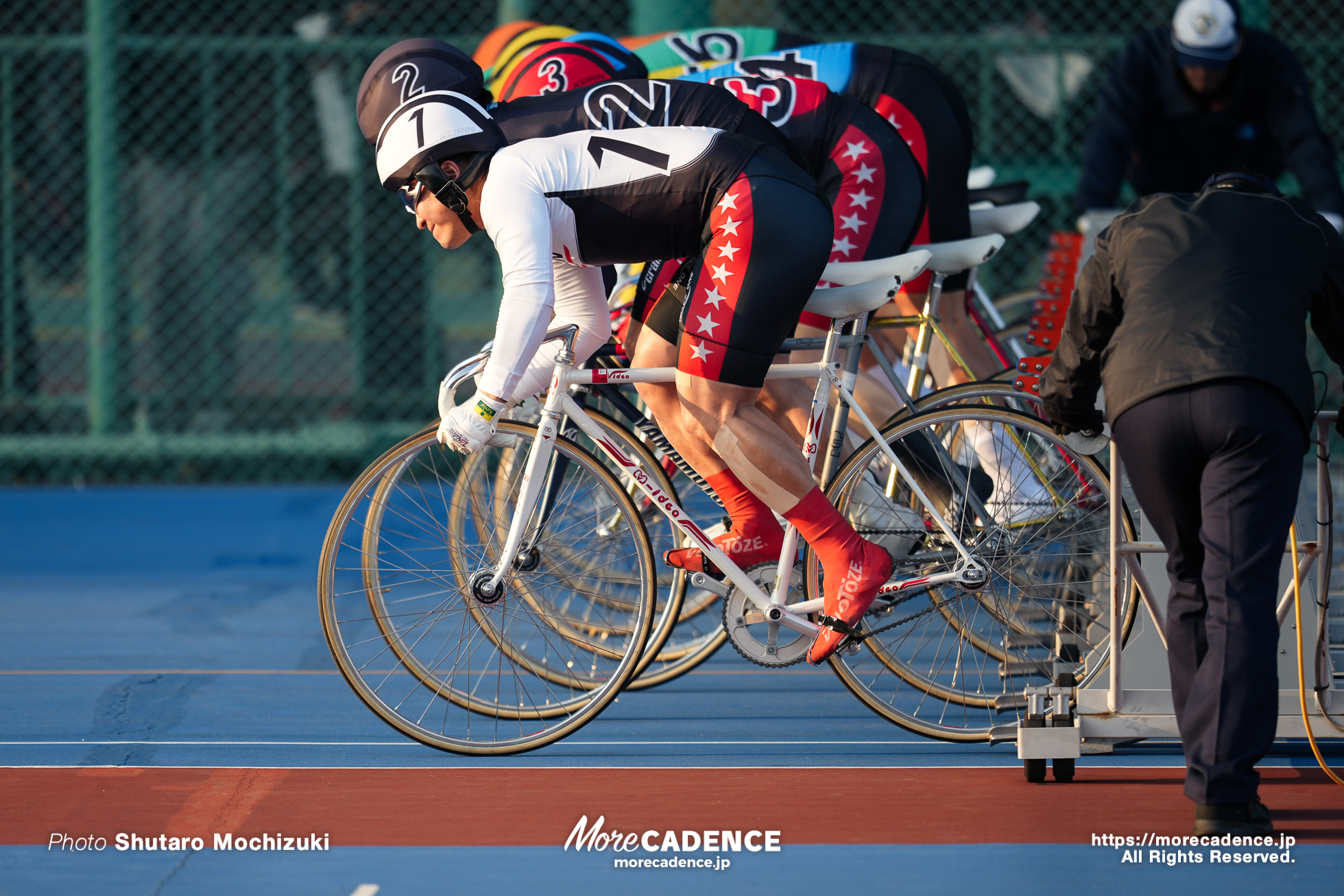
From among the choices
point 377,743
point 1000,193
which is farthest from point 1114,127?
point 377,743

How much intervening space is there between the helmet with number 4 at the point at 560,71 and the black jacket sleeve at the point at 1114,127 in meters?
2.92

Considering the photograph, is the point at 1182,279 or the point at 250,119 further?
the point at 250,119

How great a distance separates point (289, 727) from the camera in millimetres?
4473

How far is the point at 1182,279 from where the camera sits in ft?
10.7

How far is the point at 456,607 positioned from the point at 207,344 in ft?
19.0

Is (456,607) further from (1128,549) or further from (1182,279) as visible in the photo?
(1182,279)

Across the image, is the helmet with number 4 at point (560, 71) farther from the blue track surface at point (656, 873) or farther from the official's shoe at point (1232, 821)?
the official's shoe at point (1232, 821)

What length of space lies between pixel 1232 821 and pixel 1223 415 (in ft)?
2.86

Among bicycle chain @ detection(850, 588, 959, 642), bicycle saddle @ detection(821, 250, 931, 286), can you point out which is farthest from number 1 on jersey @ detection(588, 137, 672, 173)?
bicycle chain @ detection(850, 588, 959, 642)

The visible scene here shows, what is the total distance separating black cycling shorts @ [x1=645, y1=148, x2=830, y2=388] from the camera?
3812 millimetres

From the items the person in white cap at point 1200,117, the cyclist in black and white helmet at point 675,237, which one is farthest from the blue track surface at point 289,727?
the person in white cap at point 1200,117

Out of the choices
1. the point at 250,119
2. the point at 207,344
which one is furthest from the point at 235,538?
the point at 250,119

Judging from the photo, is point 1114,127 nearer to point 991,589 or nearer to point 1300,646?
point 991,589

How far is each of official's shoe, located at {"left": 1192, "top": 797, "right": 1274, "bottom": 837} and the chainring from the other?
1.16 meters
